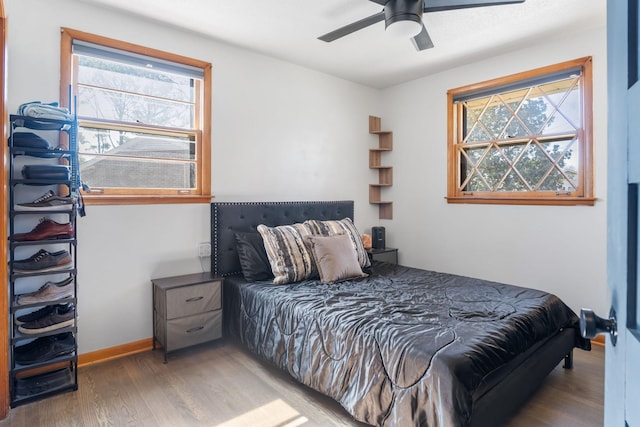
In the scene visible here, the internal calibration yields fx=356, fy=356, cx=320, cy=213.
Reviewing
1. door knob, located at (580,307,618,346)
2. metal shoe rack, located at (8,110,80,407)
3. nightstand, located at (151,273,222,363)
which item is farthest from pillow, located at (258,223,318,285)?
door knob, located at (580,307,618,346)

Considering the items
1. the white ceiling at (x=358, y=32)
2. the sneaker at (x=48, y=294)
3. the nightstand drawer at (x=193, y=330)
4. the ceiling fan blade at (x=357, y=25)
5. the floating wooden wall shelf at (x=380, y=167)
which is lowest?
the nightstand drawer at (x=193, y=330)

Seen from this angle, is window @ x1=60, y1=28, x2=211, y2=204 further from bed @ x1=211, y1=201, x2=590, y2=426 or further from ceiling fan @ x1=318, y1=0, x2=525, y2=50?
ceiling fan @ x1=318, y1=0, x2=525, y2=50

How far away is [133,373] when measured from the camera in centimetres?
242

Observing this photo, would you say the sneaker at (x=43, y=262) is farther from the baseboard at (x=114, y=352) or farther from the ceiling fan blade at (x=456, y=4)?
the ceiling fan blade at (x=456, y=4)

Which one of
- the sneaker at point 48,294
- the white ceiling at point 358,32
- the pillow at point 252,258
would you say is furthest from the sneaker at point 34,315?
the white ceiling at point 358,32

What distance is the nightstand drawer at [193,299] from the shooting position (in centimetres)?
256

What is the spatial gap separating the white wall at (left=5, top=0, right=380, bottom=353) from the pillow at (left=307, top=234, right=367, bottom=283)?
87cm

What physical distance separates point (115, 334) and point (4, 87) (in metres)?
1.75

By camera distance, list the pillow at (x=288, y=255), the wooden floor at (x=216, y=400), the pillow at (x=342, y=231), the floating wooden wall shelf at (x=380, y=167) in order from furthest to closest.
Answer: the floating wooden wall shelf at (x=380, y=167) < the pillow at (x=342, y=231) < the pillow at (x=288, y=255) < the wooden floor at (x=216, y=400)

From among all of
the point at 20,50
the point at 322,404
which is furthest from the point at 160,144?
the point at 322,404

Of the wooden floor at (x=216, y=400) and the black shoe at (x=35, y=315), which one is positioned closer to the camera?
the wooden floor at (x=216, y=400)

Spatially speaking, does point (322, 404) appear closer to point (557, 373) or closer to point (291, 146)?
point (557, 373)

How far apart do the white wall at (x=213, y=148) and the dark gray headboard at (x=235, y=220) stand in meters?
0.12

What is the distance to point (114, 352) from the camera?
264 centimetres
